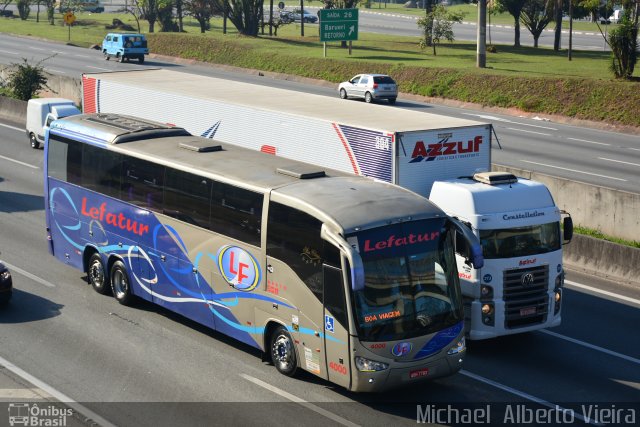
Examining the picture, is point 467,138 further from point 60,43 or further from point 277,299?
point 60,43

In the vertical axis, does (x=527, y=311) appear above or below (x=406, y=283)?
below

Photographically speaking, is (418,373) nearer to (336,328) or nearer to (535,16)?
(336,328)

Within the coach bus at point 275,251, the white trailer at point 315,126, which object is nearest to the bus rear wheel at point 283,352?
the coach bus at point 275,251

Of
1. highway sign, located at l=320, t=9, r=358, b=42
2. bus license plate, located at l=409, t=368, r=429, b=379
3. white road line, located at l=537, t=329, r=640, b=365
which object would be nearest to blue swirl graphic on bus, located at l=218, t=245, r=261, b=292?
bus license plate, located at l=409, t=368, r=429, b=379

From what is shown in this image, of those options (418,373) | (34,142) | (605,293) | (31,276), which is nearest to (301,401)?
(418,373)

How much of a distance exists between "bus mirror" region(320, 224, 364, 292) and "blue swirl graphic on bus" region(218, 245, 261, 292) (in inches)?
82.0

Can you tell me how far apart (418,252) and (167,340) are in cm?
550

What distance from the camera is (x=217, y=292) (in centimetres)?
1619

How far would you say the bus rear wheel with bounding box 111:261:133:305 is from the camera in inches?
736

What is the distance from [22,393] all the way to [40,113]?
24419 mm

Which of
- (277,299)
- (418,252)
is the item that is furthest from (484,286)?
(277,299)

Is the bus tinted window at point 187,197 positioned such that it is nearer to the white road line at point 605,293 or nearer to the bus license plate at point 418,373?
the bus license plate at point 418,373

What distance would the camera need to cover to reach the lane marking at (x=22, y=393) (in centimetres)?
1405

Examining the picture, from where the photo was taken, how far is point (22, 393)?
558 inches
